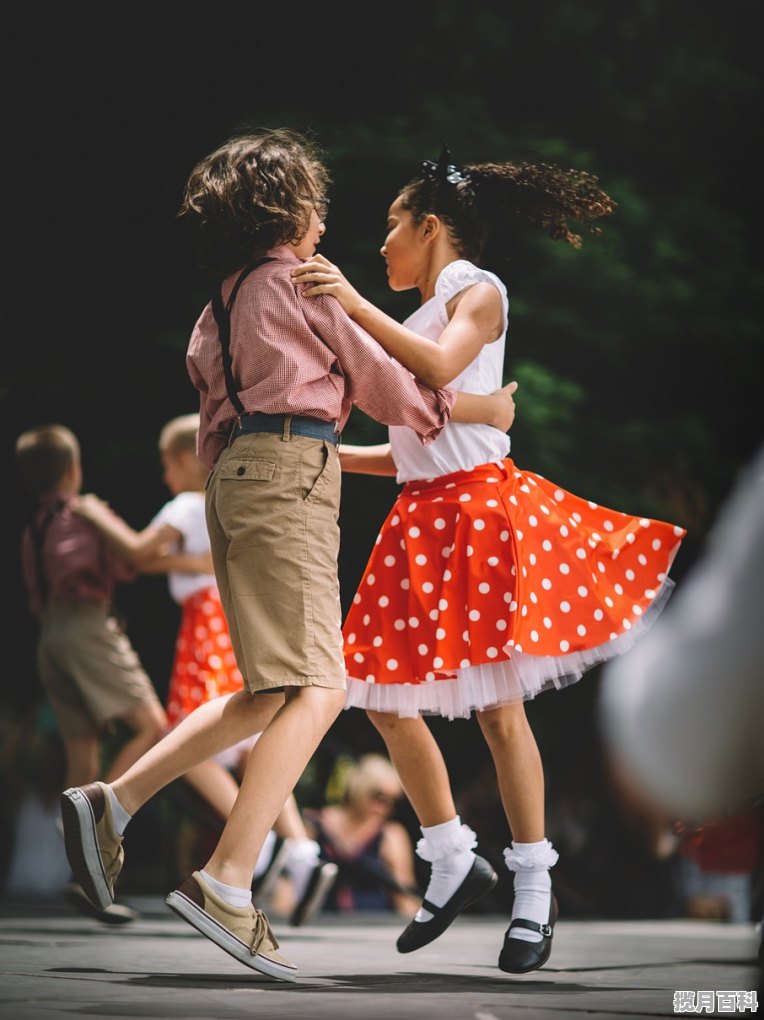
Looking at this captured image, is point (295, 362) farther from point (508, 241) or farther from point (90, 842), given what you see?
point (508, 241)

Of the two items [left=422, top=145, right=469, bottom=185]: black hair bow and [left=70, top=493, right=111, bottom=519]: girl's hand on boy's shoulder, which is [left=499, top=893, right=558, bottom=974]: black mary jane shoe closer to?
[left=422, top=145, right=469, bottom=185]: black hair bow

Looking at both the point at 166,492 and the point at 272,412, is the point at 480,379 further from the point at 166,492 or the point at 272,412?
the point at 166,492

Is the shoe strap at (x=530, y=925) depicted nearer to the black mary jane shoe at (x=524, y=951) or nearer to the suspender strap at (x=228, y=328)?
the black mary jane shoe at (x=524, y=951)

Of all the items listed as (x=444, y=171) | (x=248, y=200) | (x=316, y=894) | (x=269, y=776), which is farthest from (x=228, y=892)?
(x=316, y=894)

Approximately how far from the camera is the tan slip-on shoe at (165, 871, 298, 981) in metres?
2.10

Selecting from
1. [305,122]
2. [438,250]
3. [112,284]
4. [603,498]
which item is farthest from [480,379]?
[603,498]

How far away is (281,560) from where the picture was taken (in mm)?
2270

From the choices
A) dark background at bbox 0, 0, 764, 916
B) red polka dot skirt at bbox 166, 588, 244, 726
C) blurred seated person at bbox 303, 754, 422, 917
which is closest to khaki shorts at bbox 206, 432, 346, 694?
dark background at bbox 0, 0, 764, 916

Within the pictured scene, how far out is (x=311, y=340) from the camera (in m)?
2.33

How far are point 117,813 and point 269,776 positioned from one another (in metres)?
0.29

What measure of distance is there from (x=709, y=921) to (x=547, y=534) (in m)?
3.02

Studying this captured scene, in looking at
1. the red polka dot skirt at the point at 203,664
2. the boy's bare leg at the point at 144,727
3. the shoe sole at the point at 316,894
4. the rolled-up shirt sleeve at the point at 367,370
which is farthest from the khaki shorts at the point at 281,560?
the boy's bare leg at the point at 144,727

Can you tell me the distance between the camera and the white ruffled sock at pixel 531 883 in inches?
98.0

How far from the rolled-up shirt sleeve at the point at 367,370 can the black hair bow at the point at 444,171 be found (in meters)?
0.61
